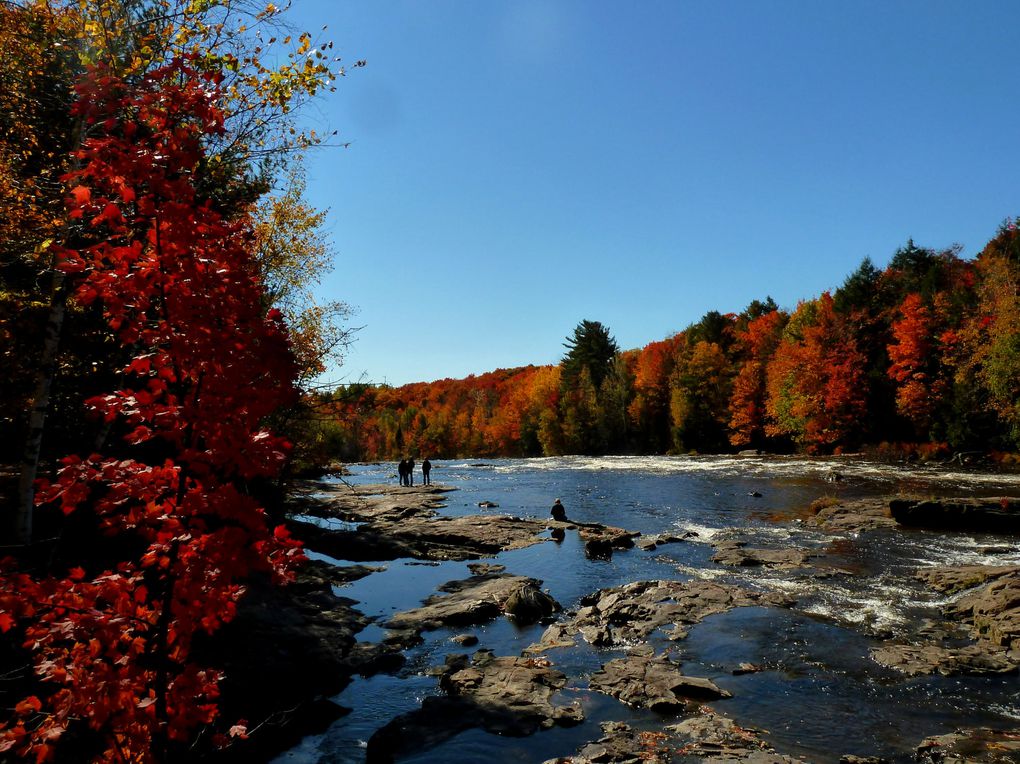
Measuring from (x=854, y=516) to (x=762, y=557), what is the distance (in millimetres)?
8250

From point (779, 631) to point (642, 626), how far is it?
3143mm

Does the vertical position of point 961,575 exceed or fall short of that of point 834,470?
it falls short

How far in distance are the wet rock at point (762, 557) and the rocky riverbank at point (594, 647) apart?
7 centimetres

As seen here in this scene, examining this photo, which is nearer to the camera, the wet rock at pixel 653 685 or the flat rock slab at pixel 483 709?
the flat rock slab at pixel 483 709

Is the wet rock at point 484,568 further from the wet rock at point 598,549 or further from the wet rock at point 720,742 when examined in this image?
the wet rock at point 720,742

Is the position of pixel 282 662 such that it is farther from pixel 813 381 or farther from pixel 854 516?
pixel 813 381

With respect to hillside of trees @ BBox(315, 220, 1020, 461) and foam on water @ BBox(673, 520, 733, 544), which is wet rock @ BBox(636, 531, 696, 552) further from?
hillside of trees @ BBox(315, 220, 1020, 461)

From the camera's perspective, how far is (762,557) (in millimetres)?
18969

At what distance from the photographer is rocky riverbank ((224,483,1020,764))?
8430 millimetres

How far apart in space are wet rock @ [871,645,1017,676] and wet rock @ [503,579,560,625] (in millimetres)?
7560

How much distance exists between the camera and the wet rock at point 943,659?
33.7ft

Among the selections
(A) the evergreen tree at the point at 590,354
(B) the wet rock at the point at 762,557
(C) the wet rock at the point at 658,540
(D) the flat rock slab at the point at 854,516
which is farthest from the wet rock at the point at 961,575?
(A) the evergreen tree at the point at 590,354

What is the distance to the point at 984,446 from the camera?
142ft

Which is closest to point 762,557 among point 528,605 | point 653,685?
point 528,605
